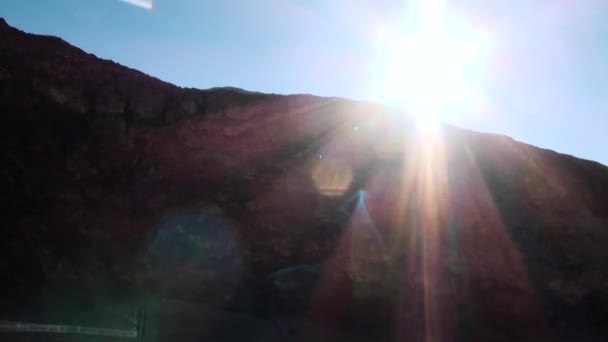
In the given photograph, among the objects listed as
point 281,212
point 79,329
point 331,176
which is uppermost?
point 331,176

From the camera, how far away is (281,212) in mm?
14148

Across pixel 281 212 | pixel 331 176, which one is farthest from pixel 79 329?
Answer: pixel 331 176

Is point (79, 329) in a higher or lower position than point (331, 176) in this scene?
lower

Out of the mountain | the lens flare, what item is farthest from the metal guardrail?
the lens flare

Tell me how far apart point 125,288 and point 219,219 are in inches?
102

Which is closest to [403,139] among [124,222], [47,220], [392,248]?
[392,248]

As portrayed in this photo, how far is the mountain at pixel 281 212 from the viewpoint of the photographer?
1202cm

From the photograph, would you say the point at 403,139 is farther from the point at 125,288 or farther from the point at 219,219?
the point at 125,288

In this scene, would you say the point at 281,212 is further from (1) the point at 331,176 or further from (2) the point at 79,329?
(2) the point at 79,329

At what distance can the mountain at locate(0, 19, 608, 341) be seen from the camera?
12023 mm

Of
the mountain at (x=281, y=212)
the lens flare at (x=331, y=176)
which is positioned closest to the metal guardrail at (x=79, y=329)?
the mountain at (x=281, y=212)

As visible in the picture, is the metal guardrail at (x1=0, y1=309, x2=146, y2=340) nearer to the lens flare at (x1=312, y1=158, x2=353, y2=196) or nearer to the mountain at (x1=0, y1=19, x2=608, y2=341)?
the mountain at (x1=0, y1=19, x2=608, y2=341)

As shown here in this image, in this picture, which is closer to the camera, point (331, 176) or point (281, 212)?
point (281, 212)

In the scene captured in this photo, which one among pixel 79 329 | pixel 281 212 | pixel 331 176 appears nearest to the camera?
pixel 79 329
